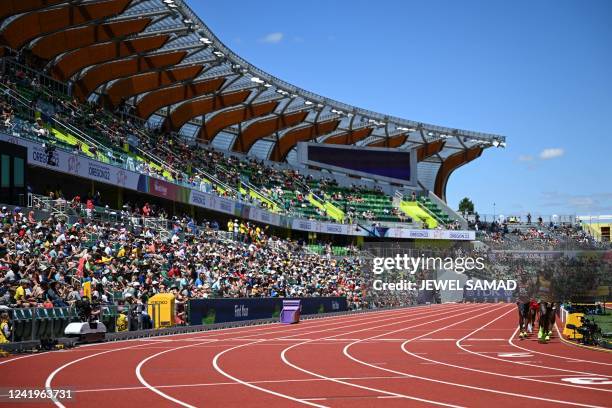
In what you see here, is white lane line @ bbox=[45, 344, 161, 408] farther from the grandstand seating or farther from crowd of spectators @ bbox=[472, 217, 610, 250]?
crowd of spectators @ bbox=[472, 217, 610, 250]

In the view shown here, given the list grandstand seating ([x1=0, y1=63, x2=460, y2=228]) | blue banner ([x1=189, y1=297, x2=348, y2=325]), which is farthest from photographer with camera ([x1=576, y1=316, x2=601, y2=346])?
grandstand seating ([x1=0, y1=63, x2=460, y2=228])

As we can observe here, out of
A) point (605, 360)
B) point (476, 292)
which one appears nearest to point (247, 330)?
point (605, 360)

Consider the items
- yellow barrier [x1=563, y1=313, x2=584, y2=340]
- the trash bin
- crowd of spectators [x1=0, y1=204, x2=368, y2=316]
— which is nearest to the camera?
crowd of spectators [x1=0, y1=204, x2=368, y2=316]

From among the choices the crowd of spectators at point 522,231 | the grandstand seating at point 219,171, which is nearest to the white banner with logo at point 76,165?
the grandstand seating at point 219,171

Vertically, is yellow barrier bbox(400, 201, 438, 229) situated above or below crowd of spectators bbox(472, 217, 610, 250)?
above

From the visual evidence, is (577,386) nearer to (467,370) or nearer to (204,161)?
(467,370)

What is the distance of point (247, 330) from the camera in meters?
30.6

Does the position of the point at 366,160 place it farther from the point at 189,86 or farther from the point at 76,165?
the point at 76,165

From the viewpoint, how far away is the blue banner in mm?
30516

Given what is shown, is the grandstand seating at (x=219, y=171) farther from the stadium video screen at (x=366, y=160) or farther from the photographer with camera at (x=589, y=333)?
the photographer with camera at (x=589, y=333)

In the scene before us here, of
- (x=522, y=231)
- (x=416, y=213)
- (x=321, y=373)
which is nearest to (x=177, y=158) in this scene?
(x=416, y=213)

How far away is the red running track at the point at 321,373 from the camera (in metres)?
11.3

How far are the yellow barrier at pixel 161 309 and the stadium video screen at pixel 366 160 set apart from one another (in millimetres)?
44546

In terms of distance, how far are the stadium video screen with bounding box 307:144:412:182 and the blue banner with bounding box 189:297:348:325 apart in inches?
1167
